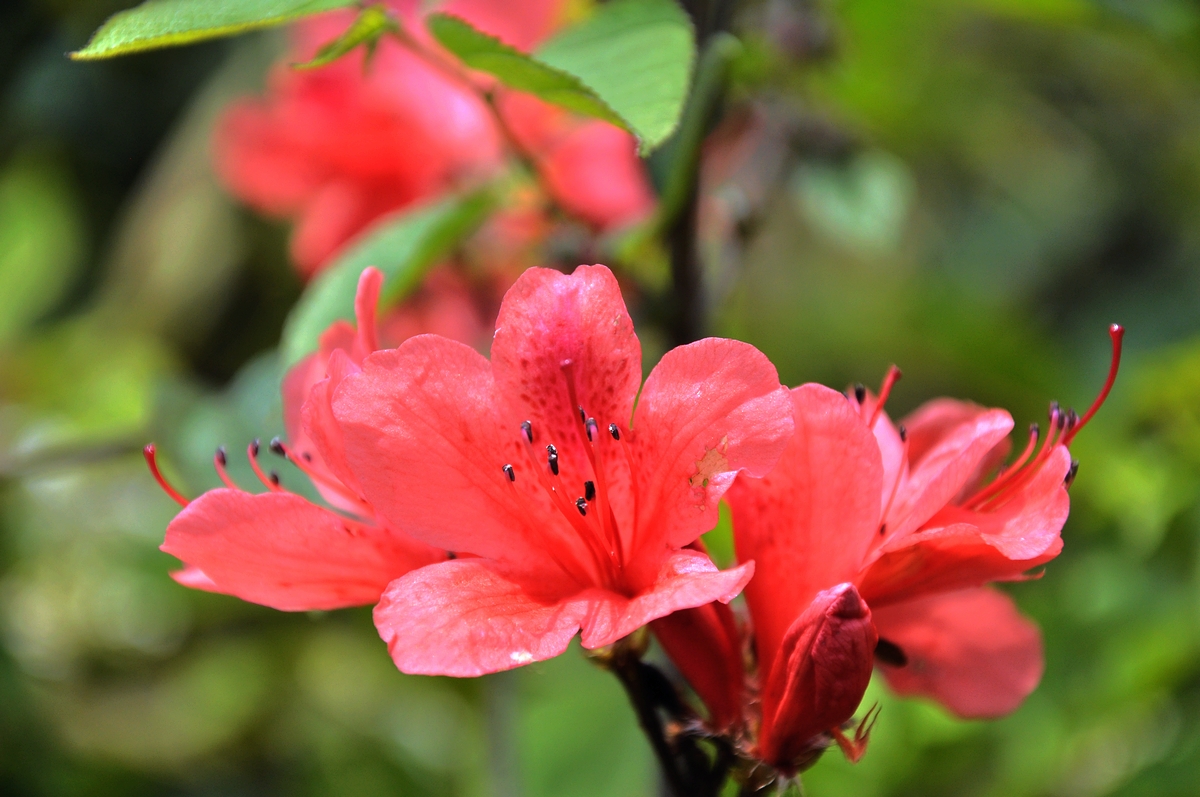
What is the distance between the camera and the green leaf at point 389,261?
744 mm

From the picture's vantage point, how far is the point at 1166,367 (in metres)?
1.06

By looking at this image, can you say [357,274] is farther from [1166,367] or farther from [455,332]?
[1166,367]

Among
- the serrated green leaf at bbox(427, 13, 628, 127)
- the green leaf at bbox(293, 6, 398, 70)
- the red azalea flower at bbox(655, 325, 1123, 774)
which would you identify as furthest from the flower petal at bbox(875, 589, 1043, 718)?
the green leaf at bbox(293, 6, 398, 70)

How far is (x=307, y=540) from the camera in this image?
543mm

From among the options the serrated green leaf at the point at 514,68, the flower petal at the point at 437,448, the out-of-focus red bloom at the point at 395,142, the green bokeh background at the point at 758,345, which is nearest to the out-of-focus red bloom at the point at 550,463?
the flower petal at the point at 437,448

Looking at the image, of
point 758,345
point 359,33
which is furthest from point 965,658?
point 758,345

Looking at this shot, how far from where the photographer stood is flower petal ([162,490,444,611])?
0.53 m

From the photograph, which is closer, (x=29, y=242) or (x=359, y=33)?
(x=359, y=33)

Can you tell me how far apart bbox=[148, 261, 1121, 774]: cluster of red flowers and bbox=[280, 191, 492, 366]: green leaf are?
0.17 meters

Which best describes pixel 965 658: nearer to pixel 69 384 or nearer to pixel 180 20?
pixel 180 20

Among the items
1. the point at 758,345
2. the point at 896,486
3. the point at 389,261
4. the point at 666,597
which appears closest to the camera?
the point at 666,597

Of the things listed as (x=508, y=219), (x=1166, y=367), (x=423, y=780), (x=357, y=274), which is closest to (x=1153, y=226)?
(x=1166, y=367)

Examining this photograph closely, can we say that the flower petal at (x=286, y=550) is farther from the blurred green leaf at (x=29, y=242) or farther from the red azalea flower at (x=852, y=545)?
the blurred green leaf at (x=29, y=242)

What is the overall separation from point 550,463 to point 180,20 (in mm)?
285
